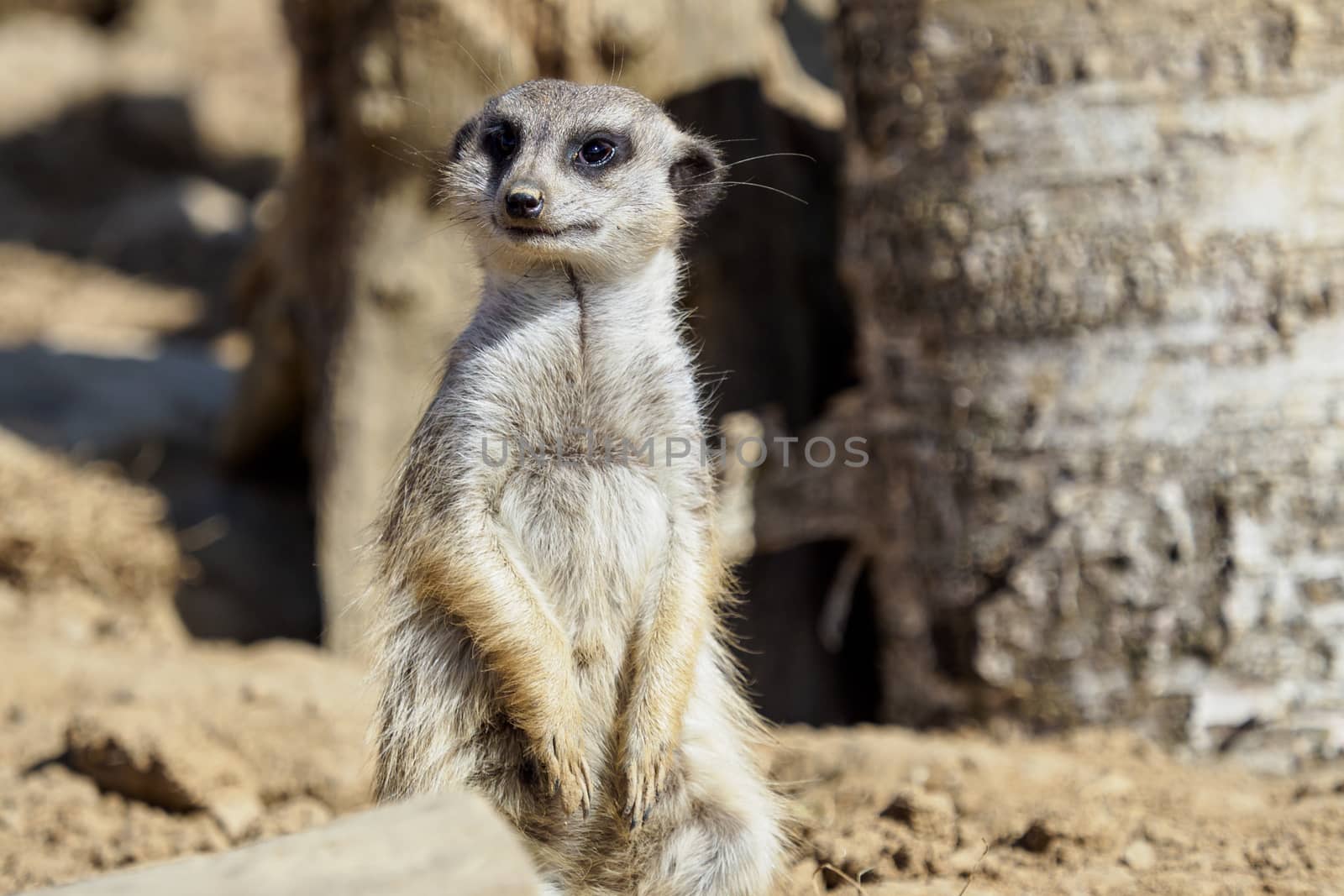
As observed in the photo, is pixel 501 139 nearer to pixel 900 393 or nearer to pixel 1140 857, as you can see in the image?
pixel 900 393

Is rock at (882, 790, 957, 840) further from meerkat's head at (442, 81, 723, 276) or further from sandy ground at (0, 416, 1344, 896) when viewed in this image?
meerkat's head at (442, 81, 723, 276)

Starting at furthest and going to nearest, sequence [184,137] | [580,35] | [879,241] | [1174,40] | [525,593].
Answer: [184,137]
[580,35]
[879,241]
[1174,40]
[525,593]

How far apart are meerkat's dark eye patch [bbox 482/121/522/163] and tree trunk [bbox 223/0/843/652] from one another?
1838 millimetres

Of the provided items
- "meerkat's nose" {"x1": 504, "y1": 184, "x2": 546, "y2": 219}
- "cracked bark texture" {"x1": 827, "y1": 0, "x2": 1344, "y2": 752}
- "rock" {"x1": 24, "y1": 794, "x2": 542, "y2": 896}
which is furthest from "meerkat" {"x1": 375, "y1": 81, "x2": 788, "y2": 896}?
"cracked bark texture" {"x1": 827, "y1": 0, "x2": 1344, "y2": 752}

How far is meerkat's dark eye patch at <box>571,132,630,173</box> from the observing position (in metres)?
2.46

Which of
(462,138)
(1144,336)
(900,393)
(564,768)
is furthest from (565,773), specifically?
(1144,336)

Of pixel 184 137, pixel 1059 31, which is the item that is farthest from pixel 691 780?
pixel 184 137

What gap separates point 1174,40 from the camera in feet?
10.6

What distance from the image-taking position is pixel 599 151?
2492mm

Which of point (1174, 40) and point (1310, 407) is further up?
point (1174, 40)

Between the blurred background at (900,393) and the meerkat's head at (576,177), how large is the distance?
24.5 inches

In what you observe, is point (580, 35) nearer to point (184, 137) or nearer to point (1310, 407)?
point (1310, 407)

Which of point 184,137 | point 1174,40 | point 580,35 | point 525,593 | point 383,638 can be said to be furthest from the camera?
point 184,137

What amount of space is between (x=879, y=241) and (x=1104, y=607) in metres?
1.16
